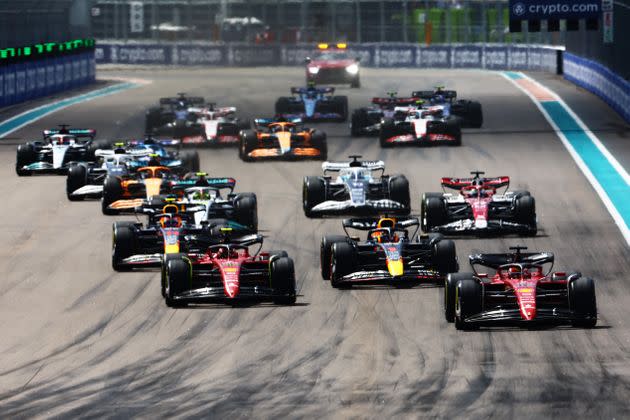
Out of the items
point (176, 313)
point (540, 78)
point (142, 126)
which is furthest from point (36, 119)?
point (176, 313)

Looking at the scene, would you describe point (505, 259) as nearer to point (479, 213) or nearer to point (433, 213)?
point (479, 213)

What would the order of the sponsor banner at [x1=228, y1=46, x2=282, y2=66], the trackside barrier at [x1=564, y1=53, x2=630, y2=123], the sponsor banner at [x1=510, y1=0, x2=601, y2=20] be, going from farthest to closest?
the sponsor banner at [x1=228, y1=46, x2=282, y2=66]
the trackside barrier at [x1=564, y1=53, x2=630, y2=123]
the sponsor banner at [x1=510, y1=0, x2=601, y2=20]

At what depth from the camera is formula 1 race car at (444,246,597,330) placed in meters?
19.4

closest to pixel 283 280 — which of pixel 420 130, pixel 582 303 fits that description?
pixel 582 303

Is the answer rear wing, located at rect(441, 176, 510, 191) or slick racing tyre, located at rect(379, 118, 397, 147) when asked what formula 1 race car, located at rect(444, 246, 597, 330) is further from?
slick racing tyre, located at rect(379, 118, 397, 147)

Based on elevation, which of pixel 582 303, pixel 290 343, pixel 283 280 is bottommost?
pixel 290 343

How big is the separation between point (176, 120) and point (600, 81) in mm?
18525

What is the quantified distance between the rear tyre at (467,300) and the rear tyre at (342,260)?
287 centimetres

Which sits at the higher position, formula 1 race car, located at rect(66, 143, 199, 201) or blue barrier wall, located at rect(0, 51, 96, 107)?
blue barrier wall, located at rect(0, 51, 96, 107)

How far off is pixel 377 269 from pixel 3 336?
17.5 feet

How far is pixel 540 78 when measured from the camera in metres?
67.7

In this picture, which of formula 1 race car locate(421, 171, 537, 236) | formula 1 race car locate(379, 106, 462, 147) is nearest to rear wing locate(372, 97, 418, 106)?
formula 1 race car locate(379, 106, 462, 147)

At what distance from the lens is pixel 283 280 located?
832 inches

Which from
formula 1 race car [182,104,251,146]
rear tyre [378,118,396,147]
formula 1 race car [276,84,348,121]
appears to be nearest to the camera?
rear tyre [378,118,396,147]
